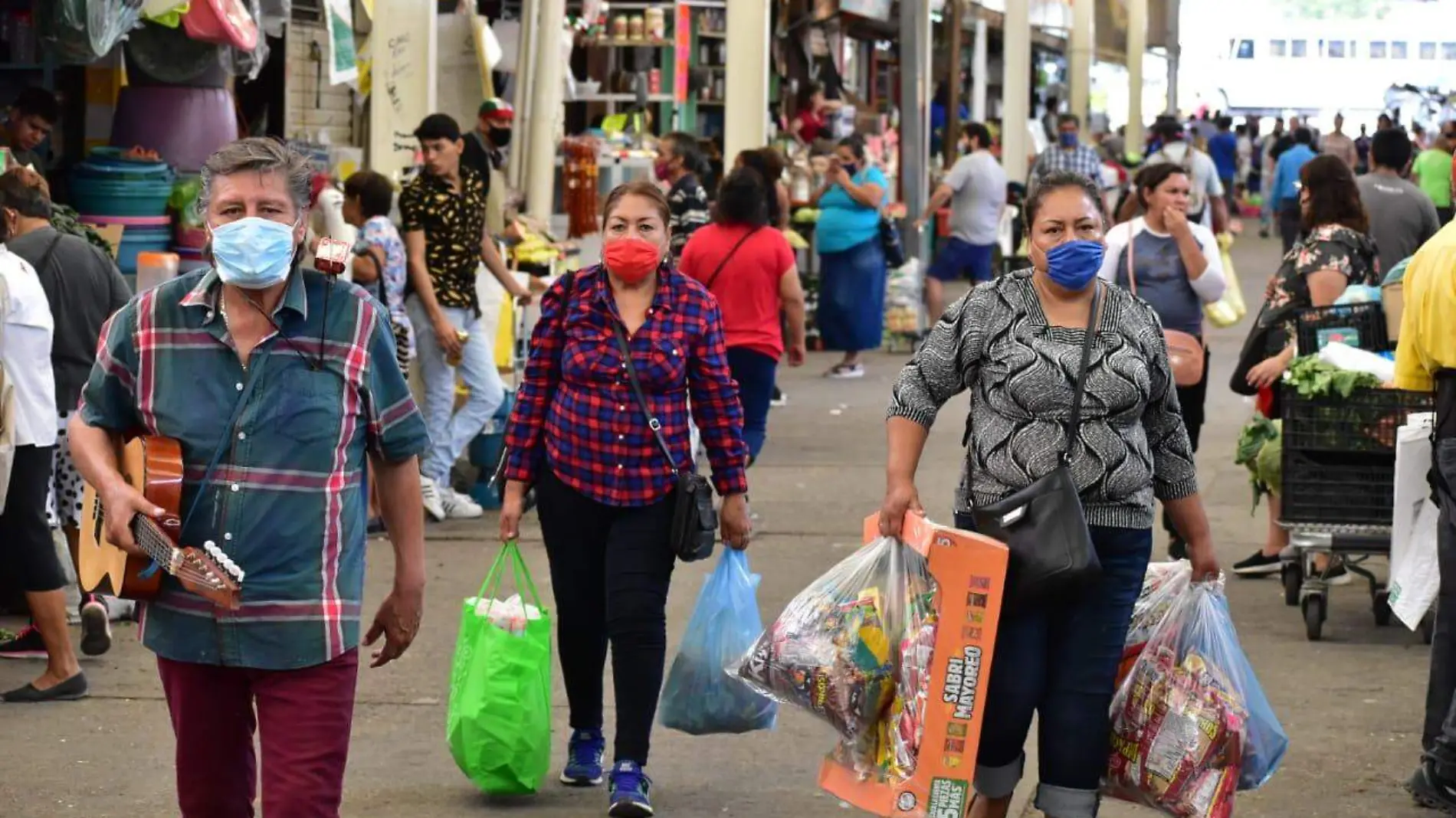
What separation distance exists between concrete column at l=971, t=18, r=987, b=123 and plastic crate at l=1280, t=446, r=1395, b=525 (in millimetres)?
24932

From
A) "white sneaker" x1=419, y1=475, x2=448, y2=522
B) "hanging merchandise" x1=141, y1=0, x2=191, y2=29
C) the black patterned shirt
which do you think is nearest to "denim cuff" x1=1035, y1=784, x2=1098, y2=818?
the black patterned shirt

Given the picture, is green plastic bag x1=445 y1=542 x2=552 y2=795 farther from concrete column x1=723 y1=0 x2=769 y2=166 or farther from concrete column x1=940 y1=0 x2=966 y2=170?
concrete column x1=940 y1=0 x2=966 y2=170

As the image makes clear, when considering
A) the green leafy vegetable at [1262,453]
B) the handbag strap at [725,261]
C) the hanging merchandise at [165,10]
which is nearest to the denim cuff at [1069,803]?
the green leafy vegetable at [1262,453]

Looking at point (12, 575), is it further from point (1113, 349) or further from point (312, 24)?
point (312, 24)

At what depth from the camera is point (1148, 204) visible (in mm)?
8875

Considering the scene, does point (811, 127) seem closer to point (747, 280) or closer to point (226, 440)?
point (747, 280)

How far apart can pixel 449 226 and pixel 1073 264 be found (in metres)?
5.64

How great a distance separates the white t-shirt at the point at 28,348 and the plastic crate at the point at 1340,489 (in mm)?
4354

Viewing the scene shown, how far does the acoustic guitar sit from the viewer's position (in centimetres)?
390

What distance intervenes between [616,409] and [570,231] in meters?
9.91

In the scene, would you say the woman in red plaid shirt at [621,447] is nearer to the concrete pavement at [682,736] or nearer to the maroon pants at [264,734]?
the concrete pavement at [682,736]

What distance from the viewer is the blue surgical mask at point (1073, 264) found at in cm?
490

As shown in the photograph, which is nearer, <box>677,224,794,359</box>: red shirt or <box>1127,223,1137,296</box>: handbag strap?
<box>1127,223,1137,296</box>: handbag strap

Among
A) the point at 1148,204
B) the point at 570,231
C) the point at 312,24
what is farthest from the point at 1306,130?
the point at 1148,204
